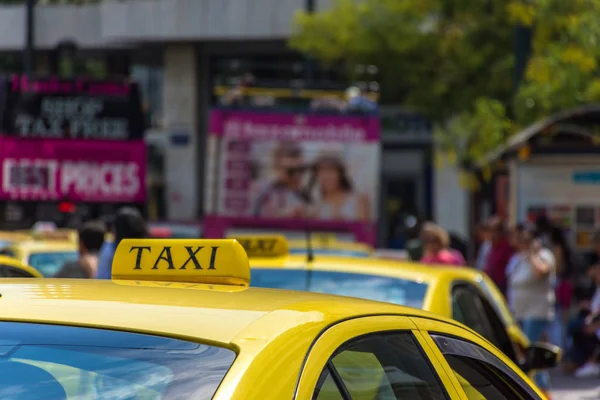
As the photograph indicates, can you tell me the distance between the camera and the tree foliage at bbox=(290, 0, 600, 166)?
17.2 metres

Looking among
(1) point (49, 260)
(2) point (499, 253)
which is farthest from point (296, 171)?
(1) point (49, 260)

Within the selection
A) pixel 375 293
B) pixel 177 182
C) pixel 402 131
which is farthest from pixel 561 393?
pixel 177 182

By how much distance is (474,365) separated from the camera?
3.82m

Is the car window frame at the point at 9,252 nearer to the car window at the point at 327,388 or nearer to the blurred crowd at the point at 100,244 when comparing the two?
the blurred crowd at the point at 100,244

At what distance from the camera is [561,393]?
42.5 ft

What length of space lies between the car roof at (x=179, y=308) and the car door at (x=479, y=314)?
3.72 m

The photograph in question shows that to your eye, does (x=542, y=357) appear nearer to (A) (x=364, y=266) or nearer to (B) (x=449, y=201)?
(A) (x=364, y=266)

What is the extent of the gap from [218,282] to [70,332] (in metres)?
0.69

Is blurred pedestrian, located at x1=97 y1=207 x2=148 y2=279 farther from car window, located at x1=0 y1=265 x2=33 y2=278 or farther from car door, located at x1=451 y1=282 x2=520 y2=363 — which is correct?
car door, located at x1=451 y1=282 x2=520 y2=363

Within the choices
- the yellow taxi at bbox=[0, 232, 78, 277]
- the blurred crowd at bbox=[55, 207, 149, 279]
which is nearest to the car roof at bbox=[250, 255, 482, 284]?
the blurred crowd at bbox=[55, 207, 149, 279]

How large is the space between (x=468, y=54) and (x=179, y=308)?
2172cm

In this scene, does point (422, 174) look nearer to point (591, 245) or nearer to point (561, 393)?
point (591, 245)

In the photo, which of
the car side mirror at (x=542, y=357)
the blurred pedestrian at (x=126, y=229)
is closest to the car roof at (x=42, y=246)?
the blurred pedestrian at (x=126, y=229)

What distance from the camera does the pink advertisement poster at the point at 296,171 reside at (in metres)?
18.1
